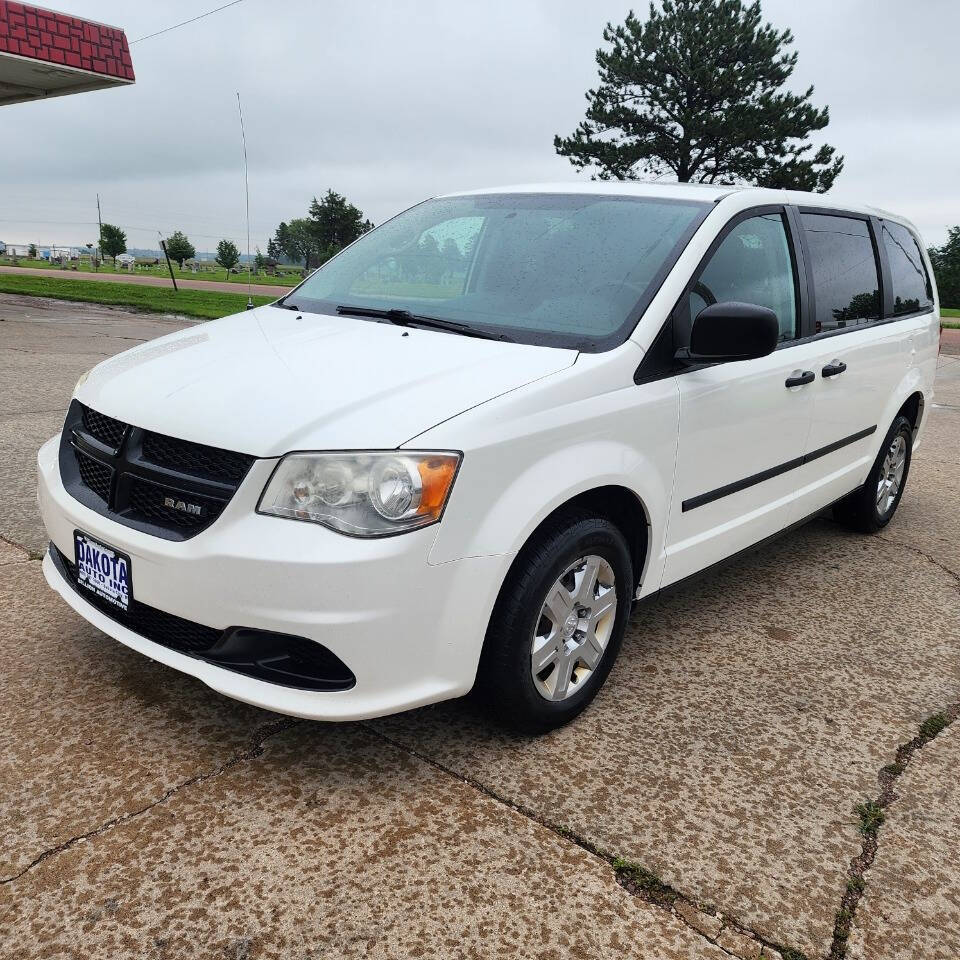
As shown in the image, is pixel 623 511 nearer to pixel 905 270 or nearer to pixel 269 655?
pixel 269 655

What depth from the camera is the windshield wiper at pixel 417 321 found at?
2.88 metres

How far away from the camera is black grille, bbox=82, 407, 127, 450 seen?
2.58 m

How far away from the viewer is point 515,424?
237cm

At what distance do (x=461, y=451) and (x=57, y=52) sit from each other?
56.8ft

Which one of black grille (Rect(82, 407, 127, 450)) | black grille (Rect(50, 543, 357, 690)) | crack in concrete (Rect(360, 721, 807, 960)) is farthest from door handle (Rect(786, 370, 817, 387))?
black grille (Rect(82, 407, 127, 450))

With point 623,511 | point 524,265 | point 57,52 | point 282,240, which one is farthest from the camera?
point 282,240

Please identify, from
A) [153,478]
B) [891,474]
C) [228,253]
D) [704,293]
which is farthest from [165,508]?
[228,253]

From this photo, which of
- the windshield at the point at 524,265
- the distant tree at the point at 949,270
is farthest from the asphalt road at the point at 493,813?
the distant tree at the point at 949,270

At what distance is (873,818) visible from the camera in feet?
7.98

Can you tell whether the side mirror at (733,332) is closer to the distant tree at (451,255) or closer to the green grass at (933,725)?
the distant tree at (451,255)

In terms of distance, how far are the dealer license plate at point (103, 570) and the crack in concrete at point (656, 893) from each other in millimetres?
1090

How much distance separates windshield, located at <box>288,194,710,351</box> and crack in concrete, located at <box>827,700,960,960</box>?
1.53 meters

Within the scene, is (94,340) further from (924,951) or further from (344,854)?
(924,951)

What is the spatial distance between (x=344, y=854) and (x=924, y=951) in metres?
1.35
